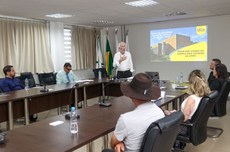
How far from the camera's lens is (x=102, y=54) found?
346 inches

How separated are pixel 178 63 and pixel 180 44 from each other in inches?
24.2

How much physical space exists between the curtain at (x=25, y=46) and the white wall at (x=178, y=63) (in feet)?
10.0

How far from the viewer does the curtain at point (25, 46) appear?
6020 mm

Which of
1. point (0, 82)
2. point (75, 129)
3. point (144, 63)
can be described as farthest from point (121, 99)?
point (144, 63)

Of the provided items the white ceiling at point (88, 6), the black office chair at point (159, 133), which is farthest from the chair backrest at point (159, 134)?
the white ceiling at point (88, 6)

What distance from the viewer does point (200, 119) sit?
2.53 m

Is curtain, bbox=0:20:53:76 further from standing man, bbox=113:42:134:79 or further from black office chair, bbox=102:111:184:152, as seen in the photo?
black office chair, bbox=102:111:184:152

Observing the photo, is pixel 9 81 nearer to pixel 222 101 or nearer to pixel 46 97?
pixel 46 97

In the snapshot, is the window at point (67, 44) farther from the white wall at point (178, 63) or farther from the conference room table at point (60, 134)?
the conference room table at point (60, 134)

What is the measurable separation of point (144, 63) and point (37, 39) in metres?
3.66

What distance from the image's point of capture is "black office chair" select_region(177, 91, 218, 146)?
246 centimetres

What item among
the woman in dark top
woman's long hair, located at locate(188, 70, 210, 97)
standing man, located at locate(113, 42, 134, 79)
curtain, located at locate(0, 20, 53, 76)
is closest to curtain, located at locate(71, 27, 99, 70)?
curtain, located at locate(0, 20, 53, 76)

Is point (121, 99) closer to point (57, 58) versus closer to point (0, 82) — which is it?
point (0, 82)

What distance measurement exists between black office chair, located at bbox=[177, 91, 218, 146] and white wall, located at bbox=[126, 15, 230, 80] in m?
4.97
